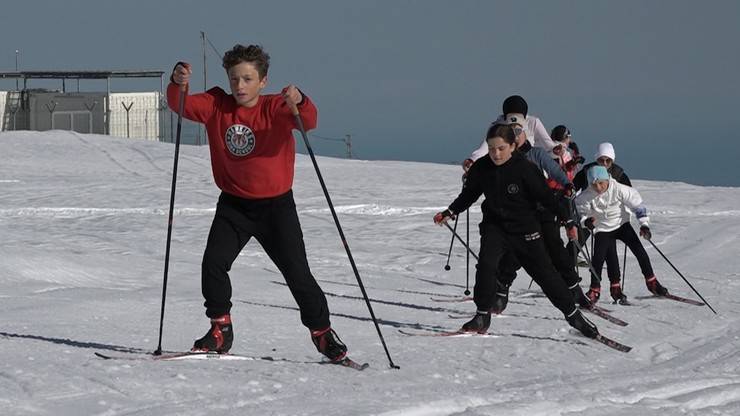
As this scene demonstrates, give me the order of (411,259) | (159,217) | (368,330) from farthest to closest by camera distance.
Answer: (159,217) → (411,259) → (368,330)

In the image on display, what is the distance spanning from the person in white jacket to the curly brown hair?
516 centimetres

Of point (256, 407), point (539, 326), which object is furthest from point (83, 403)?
point (539, 326)

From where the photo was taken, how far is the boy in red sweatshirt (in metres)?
6.02

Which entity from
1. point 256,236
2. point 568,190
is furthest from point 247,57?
point 568,190

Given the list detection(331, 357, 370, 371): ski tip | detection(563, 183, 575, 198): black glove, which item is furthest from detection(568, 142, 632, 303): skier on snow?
detection(331, 357, 370, 371): ski tip

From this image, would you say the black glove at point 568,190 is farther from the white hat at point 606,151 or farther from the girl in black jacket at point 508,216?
the white hat at point 606,151

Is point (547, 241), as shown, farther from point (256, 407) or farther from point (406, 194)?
point (406, 194)

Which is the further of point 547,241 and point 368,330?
point 547,241

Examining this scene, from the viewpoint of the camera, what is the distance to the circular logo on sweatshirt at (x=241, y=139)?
6.02 m

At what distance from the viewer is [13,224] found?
19.0 m

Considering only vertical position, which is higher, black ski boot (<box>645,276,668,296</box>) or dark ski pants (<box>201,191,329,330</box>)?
dark ski pants (<box>201,191,329,330</box>)

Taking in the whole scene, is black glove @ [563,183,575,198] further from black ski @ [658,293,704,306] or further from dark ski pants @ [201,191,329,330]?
dark ski pants @ [201,191,329,330]

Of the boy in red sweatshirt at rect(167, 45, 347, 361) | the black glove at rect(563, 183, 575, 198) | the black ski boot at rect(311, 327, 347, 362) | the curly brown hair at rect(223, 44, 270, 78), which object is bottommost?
the black ski boot at rect(311, 327, 347, 362)

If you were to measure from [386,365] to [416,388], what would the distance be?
0.80 m
